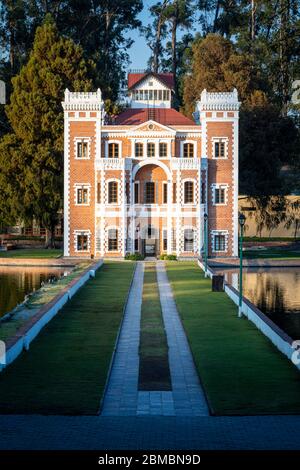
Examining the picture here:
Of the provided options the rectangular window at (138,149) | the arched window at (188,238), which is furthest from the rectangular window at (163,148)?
the arched window at (188,238)

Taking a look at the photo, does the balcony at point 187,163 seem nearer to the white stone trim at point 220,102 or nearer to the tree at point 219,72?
the white stone trim at point 220,102

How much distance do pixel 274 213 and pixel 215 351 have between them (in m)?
52.7

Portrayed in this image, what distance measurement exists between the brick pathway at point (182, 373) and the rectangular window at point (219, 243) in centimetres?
2935

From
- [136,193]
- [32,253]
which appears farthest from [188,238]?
[32,253]

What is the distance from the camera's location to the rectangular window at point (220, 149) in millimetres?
56406

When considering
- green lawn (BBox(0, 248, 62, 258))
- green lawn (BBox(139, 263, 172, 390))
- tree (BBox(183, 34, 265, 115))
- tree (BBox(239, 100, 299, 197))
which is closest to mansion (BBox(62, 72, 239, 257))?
green lawn (BBox(0, 248, 62, 258))

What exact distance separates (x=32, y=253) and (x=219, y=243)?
1382 cm

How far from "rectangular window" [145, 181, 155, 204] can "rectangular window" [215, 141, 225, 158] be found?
5274mm

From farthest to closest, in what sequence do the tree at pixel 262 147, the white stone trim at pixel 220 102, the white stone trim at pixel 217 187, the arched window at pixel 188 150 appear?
the tree at pixel 262 147 → the arched window at pixel 188 150 → the white stone trim at pixel 217 187 → the white stone trim at pixel 220 102

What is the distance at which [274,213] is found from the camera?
2773 inches

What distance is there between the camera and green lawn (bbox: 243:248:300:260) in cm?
5426

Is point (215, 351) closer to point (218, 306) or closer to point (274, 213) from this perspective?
point (218, 306)

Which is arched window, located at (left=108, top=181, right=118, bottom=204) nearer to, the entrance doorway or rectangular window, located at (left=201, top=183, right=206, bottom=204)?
the entrance doorway

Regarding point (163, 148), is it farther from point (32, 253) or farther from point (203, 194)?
point (32, 253)
